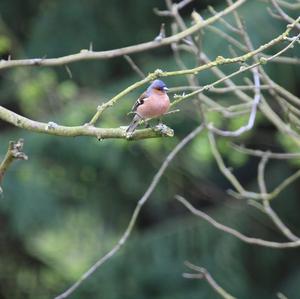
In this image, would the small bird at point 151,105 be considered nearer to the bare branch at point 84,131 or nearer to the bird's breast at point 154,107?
the bird's breast at point 154,107

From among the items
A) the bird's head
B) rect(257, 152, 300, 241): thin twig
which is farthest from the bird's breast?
rect(257, 152, 300, 241): thin twig

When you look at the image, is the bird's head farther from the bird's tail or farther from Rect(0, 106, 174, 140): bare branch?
Rect(0, 106, 174, 140): bare branch

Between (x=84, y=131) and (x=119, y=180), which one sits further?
(x=119, y=180)

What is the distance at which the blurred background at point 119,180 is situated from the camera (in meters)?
9.22

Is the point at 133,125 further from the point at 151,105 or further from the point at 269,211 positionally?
the point at 269,211

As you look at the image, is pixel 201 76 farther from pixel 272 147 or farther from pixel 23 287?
pixel 23 287

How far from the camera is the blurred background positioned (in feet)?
30.2

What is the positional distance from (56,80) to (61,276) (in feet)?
7.28

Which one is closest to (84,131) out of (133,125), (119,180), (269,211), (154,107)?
(133,125)

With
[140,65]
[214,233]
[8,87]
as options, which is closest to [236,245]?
[214,233]

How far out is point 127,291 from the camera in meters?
9.66

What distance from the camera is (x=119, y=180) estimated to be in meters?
9.74

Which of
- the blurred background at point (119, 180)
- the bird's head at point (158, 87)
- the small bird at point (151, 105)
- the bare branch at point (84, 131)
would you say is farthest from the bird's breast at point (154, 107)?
the blurred background at point (119, 180)

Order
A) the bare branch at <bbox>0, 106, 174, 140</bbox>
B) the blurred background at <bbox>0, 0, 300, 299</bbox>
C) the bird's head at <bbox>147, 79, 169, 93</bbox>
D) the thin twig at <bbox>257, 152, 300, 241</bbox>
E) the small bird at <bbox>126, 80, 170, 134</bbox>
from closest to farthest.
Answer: the bare branch at <bbox>0, 106, 174, 140</bbox>
the small bird at <bbox>126, 80, 170, 134</bbox>
the bird's head at <bbox>147, 79, 169, 93</bbox>
the thin twig at <bbox>257, 152, 300, 241</bbox>
the blurred background at <bbox>0, 0, 300, 299</bbox>
